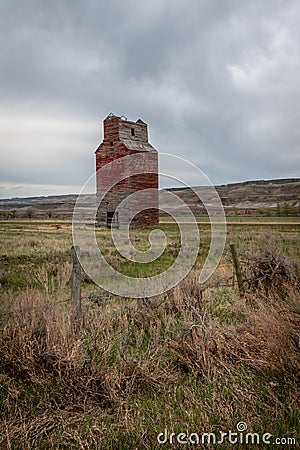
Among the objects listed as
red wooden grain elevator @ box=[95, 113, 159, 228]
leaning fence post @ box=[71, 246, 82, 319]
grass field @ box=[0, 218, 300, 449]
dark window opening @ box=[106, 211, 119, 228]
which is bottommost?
grass field @ box=[0, 218, 300, 449]

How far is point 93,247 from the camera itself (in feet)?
64.7

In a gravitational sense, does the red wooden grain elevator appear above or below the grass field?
above

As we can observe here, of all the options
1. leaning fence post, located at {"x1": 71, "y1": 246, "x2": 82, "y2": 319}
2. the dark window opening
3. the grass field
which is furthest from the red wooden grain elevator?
the grass field

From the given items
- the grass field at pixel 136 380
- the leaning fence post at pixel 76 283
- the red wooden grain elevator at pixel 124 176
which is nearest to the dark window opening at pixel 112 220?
the red wooden grain elevator at pixel 124 176

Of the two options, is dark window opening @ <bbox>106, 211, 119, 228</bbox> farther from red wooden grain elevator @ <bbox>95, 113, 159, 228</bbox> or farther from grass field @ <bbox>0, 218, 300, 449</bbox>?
grass field @ <bbox>0, 218, 300, 449</bbox>

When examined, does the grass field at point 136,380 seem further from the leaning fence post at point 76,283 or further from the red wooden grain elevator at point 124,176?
the red wooden grain elevator at point 124,176

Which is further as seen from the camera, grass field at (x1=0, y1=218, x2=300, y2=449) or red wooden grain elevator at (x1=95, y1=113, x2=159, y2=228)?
red wooden grain elevator at (x1=95, y1=113, x2=159, y2=228)

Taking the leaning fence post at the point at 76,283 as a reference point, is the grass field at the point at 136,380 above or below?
below

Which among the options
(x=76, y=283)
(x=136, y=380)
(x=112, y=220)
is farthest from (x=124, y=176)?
(x=136, y=380)

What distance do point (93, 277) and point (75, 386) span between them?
8005mm

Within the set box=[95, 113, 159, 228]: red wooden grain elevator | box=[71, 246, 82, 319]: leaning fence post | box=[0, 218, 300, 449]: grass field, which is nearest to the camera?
box=[0, 218, 300, 449]: grass field

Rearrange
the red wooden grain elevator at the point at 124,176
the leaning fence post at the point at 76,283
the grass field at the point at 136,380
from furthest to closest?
the red wooden grain elevator at the point at 124,176 < the leaning fence post at the point at 76,283 < the grass field at the point at 136,380

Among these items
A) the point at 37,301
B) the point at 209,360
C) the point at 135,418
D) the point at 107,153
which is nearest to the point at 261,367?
the point at 209,360

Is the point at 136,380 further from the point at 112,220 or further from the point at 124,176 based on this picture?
the point at 112,220
